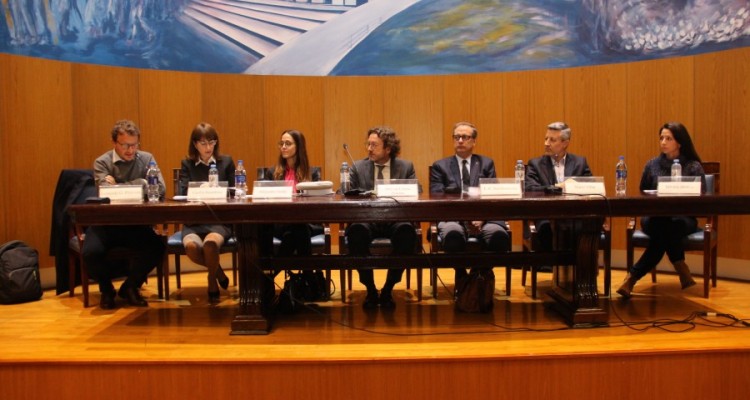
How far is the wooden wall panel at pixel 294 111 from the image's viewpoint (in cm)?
560

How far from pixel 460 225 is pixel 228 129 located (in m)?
2.69

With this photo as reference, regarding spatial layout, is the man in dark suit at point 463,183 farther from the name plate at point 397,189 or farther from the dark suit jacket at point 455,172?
the name plate at point 397,189

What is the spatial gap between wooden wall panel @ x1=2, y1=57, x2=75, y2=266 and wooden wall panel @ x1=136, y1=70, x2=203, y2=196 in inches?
24.4

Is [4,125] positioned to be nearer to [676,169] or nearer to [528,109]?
[528,109]

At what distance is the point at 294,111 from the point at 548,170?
102 inches

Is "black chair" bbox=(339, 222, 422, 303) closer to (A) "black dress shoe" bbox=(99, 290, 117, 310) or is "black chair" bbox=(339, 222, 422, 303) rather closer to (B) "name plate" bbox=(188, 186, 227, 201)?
(B) "name plate" bbox=(188, 186, 227, 201)

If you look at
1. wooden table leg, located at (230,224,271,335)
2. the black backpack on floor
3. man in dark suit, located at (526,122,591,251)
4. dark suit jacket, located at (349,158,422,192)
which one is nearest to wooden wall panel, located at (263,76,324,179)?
dark suit jacket, located at (349,158,422,192)

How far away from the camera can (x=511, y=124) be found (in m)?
5.57

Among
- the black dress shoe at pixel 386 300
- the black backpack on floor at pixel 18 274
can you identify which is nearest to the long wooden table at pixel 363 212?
the black dress shoe at pixel 386 300

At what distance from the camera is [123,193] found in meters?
3.10

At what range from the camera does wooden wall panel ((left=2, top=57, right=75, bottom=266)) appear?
4297 millimetres

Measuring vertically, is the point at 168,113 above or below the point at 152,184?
above

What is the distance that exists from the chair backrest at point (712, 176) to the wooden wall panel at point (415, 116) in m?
2.30

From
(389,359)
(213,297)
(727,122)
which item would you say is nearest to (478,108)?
(727,122)
